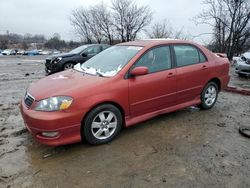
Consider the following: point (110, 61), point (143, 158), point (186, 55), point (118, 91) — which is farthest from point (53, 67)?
point (143, 158)

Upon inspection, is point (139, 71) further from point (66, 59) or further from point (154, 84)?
point (66, 59)

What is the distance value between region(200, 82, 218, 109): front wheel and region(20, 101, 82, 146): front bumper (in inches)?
115

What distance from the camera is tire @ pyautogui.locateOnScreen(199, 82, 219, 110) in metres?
5.26

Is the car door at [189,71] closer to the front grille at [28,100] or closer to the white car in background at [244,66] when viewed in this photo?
the front grille at [28,100]

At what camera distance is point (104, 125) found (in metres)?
3.78

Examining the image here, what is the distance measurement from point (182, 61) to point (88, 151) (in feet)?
8.14

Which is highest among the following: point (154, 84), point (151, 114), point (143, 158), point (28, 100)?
point (154, 84)

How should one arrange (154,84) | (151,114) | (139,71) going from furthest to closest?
1. (151,114)
2. (154,84)
3. (139,71)

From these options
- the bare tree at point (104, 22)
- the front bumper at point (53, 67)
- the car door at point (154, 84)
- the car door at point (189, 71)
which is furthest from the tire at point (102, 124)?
the bare tree at point (104, 22)

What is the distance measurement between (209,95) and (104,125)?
272 centimetres

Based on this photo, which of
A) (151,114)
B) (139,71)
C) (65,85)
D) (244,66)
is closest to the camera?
(65,85)

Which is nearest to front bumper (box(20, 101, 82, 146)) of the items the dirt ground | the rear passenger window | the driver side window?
the dirt ground

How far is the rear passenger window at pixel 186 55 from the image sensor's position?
186 inches

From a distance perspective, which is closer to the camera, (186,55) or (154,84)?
(154,84)
